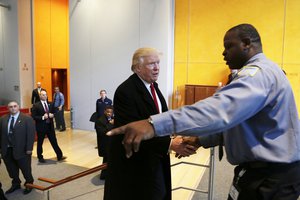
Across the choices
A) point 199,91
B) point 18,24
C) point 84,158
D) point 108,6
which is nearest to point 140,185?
point 84,158

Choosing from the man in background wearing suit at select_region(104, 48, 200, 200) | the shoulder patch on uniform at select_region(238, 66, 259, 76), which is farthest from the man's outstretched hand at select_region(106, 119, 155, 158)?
the man in background wearing suit at select_region(104, 48, 200, 200)

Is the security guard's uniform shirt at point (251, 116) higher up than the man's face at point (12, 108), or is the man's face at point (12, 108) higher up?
the security guard's uniform shirt at point (251, 116)

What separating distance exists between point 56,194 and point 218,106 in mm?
4203

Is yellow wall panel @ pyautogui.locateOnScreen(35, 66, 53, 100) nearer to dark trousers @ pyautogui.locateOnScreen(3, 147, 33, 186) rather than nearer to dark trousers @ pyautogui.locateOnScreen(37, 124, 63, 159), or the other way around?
dark trousers @ pyautogui.locateOnScreen(37, 124, 63, 159)

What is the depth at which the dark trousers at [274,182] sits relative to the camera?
1072mm

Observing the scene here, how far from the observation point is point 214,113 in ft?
2.56

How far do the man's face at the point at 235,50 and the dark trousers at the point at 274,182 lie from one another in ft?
1.51

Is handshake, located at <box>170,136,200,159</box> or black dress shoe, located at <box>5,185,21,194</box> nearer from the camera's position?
handshake, located at <box>170,136,200,159</box>

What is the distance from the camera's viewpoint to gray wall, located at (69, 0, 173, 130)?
779 cm

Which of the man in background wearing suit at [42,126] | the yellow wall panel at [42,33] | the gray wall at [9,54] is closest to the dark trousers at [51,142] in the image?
the man in background wearing suit at [42,126]

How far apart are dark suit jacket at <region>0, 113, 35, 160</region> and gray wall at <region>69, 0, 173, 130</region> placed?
413 cm

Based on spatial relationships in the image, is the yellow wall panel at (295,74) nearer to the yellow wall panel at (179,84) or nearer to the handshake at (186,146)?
the yellow wall panel at (179,84)

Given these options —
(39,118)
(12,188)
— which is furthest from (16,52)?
(12,188)

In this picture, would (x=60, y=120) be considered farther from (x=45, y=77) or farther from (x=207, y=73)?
(x=207, y=73)
